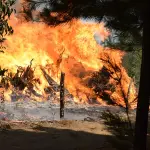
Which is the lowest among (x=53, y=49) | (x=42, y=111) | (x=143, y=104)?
(x=42, y=111)

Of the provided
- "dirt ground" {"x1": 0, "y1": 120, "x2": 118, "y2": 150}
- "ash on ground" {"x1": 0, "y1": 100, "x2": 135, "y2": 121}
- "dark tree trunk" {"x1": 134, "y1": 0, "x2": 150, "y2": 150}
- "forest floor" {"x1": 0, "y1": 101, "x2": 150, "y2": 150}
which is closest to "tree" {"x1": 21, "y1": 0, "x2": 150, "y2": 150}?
"dark tree trunk" {"x1": 134, "y1": 0, "x2": 150, "y2": 150}

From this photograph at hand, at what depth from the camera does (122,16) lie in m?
6.98

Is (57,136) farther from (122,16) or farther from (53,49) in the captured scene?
(53,49)

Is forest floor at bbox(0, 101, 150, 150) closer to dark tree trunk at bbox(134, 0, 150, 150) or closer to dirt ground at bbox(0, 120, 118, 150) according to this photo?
dirt ground at bbox(0, 120, 118, 150)

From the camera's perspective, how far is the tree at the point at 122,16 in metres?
6.49

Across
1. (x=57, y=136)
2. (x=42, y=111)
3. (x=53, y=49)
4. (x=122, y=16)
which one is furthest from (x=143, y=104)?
(x=53, y=49)

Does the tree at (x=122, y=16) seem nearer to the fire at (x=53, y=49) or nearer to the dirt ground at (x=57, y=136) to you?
the dirt ground at (x=57, y=136)

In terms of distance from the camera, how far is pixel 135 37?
8.73 metres

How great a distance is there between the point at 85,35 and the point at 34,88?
158 inches

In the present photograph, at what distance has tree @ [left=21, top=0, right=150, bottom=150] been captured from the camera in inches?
255

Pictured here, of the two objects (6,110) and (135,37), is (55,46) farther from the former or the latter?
(135,37)

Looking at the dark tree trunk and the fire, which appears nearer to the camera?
the dark tree trunk

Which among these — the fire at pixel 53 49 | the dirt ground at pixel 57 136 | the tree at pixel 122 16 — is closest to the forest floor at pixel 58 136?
the dirt ground at pixel 57 136

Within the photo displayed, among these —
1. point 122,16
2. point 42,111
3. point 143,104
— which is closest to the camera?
point 143,104
